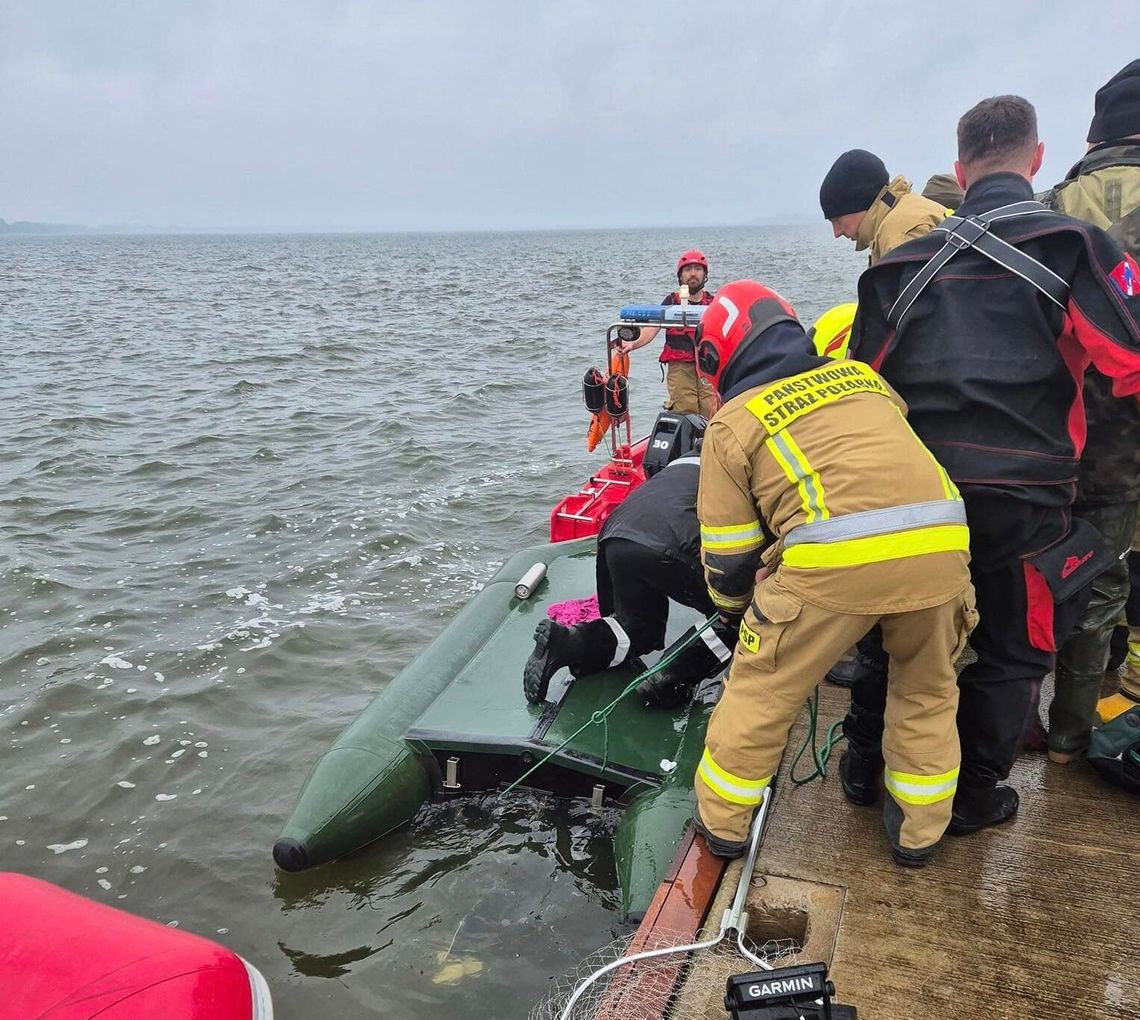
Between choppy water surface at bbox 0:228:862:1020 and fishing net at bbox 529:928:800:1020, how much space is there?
104 cm

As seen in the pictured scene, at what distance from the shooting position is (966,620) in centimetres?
215

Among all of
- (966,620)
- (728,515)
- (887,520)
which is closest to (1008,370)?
(887,520)

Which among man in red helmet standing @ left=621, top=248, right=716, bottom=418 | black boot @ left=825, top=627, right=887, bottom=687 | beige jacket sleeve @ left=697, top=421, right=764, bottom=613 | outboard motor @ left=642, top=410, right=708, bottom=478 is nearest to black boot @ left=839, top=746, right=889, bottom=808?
black boot @ left=825, top=627, right=887, bottom=687

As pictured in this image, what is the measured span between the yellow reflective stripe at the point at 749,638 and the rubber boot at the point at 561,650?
1.43 m

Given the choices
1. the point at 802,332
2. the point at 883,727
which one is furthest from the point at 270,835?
the point at 802,332

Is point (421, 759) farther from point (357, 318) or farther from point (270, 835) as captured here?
point (357, 318)

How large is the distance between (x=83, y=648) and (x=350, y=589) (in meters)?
1.92

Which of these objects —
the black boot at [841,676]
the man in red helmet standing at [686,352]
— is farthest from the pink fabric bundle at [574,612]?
the man in red helmet standing at [686,352]

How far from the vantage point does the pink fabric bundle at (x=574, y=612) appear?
3.92 m

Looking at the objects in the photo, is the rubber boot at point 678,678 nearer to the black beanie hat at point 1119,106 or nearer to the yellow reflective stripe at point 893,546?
the yellow reflective stripe at point 893,546

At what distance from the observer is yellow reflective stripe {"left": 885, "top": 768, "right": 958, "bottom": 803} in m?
2.26

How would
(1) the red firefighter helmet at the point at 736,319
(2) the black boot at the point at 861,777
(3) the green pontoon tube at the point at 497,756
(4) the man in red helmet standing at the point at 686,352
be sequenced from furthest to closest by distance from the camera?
(4) the man in red helmet standing at the point at 686,352
(3) the green pontoon tube at the point at 497,756
(2) the black boot at the point at 861,777
(1) the red firefighter helmet at the point at 736,319

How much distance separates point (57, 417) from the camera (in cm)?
1147

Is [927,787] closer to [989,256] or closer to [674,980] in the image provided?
[674,980]
